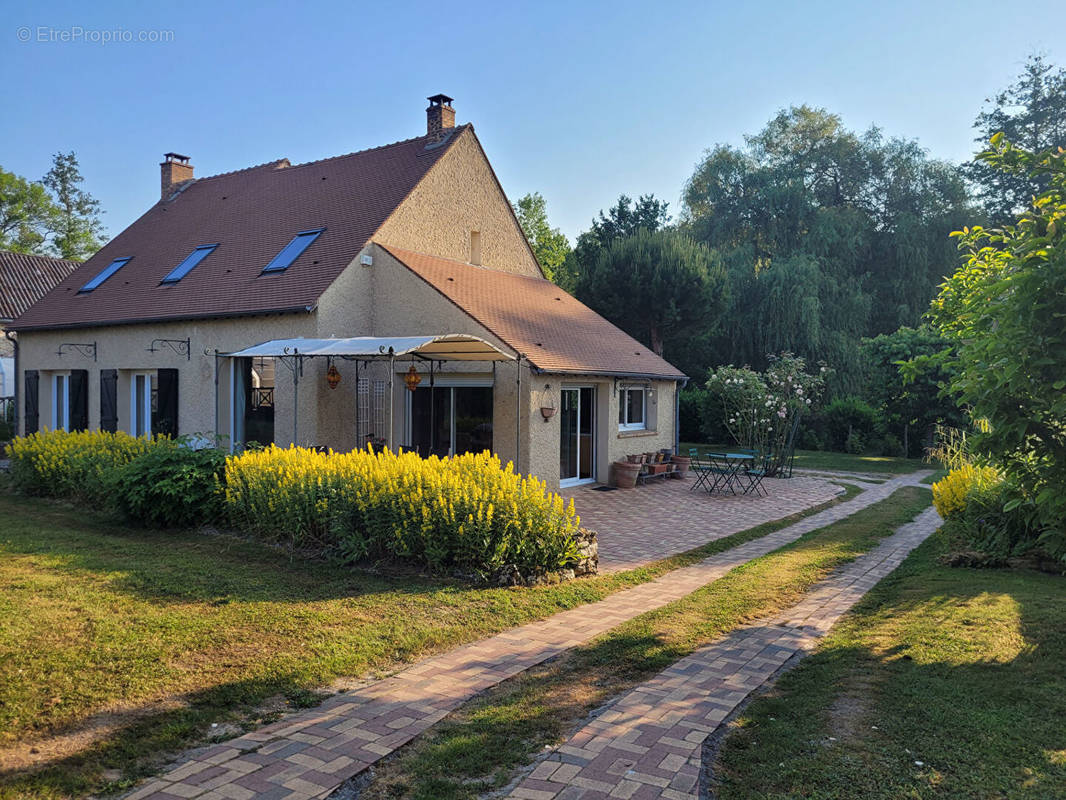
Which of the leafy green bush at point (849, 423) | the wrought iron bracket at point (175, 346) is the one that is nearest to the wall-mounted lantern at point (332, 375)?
the wrought iron bracket at point (175, 346)

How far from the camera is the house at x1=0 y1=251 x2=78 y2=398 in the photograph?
2530cm

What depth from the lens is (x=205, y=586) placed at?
6891 mm

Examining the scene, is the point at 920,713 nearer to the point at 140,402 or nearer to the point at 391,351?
the point at 391,351

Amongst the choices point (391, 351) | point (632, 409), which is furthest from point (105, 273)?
point (632, 409)

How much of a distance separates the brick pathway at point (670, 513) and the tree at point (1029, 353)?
4262mm

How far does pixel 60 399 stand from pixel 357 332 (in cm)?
1026

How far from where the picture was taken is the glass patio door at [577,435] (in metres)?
15.5

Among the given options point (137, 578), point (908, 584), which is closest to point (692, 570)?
point (908, 584)

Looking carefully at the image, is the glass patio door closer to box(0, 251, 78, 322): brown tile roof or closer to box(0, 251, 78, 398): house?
box(0, 251, 78, 398): house

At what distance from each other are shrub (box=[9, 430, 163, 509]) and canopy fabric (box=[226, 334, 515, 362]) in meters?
2.40

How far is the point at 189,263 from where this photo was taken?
1797cm

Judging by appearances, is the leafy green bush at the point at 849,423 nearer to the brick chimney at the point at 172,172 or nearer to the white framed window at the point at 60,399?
the brick chimney at the point at 172,172

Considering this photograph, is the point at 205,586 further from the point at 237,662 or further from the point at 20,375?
the point at 20,375

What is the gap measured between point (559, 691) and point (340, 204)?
14.6 metres
